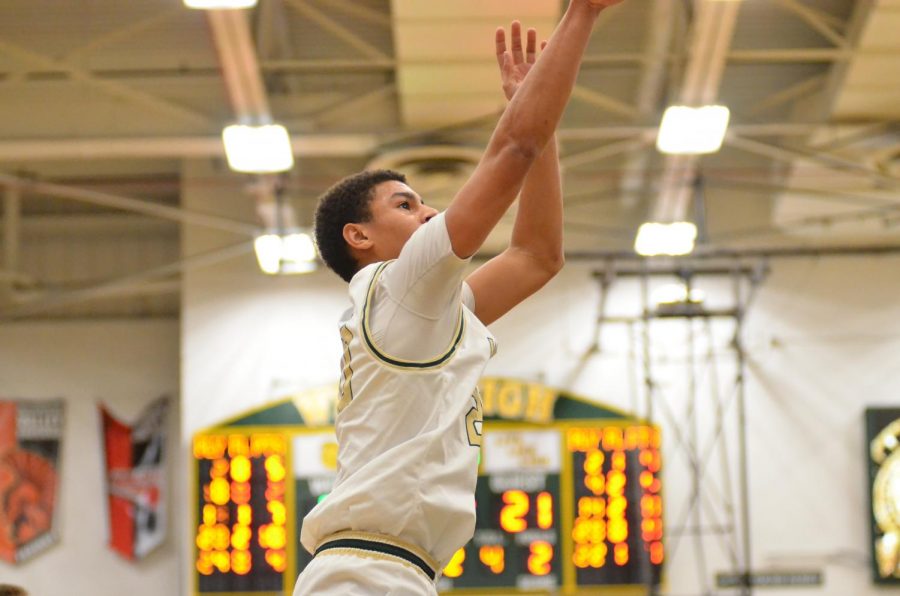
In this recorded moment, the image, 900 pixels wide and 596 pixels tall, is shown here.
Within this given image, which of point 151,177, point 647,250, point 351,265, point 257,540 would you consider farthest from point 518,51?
point 151,177

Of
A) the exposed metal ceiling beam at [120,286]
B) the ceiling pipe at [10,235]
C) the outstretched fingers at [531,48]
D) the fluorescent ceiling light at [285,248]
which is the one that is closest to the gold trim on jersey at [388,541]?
the outstretched fingers at [531,48]

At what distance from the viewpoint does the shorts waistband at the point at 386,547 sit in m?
2.30

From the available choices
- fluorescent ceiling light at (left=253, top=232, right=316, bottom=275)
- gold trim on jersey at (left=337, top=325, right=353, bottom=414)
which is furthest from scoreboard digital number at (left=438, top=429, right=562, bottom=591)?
gold trim on jersey at (left=337, top=325, right=353, bottom=414)

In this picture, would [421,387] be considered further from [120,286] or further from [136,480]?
[136,480]

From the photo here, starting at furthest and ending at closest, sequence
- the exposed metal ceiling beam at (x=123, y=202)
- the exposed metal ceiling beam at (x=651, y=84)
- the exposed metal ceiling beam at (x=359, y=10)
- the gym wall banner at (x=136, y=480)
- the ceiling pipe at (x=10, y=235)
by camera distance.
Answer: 1. the ceiling pipe at (x=10, y=235)
2. the gym wall banner at (x=136, y=480)
3. the exposed metal ceiling beam at (x=123, y=202)
4. the exposed metal ceiling beam at (x=651, y=84)
5. the exposed metal ceiling beam at (x=359, y=10)

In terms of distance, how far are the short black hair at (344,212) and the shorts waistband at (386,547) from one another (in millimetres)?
565

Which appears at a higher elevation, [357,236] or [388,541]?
[357,236]

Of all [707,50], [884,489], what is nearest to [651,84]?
[707,50]

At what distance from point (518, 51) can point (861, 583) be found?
10.1m

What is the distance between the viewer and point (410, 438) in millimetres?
2318

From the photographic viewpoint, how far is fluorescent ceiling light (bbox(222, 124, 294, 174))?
7.81m

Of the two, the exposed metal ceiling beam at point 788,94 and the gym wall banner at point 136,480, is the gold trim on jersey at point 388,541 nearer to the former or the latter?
the exposed metal ceiling beam at point 788,94

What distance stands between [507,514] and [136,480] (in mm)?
4376

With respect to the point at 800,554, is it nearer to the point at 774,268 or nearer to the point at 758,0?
the point at 774,268
